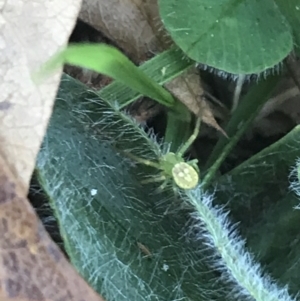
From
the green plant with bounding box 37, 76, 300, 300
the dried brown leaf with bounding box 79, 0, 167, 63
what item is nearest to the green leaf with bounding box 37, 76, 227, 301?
the green plant with bounding box 37, 76, 300, 300

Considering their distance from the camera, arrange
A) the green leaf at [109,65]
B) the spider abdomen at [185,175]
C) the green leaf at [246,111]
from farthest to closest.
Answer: the green leaf at [246,111] < the spider abdomen at [185,175] < the green leaf at [109,65]

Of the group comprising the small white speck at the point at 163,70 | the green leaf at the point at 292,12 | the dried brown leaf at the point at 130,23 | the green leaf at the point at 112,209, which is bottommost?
the green leaf at the point at 112,209

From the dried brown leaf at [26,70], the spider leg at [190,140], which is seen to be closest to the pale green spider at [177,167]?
the spider leg at [190,140]

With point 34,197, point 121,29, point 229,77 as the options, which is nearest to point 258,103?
point 229,77

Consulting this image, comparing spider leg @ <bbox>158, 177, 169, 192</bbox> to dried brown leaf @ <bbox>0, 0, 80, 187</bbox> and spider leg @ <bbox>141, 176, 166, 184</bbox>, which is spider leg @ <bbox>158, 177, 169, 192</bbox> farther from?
dried brown leaf @ <bbox>0, 0, 80, 187</bbox>

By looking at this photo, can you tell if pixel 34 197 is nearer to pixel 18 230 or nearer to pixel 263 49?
pixel 18 230

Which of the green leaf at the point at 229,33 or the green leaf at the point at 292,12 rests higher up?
the green leaf at the point at 292,12

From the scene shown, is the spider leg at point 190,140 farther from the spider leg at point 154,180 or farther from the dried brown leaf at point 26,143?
the dried brown leaf at point 26,143
